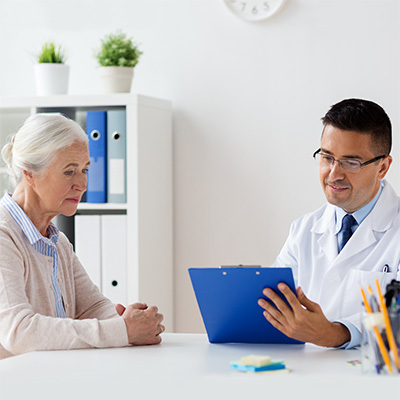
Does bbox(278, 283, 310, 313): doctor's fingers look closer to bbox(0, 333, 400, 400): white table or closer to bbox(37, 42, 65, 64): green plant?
bbox(0, 333, 400, 400): white table

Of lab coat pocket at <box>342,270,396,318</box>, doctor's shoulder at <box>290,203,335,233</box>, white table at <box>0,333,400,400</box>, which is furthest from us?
doctor's shoulder at <box>290,203,335,233</box>

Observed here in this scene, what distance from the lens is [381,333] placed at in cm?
139

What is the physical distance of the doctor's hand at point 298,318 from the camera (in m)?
1.68

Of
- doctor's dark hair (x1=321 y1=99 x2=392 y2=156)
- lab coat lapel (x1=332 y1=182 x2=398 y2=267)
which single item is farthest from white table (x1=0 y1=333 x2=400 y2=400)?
doctor's dark hair (x1=321 y1=99 x2=392 y2=156)

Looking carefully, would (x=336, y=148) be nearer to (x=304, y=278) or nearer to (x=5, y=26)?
(x=304, y=278)

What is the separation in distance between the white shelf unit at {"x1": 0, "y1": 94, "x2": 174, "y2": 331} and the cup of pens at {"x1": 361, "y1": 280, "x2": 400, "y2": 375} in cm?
170

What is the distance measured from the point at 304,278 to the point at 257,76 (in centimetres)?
121

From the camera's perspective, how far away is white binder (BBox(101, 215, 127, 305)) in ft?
9.96

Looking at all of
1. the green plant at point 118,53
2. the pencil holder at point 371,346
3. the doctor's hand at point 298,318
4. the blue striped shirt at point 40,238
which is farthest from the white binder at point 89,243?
the pencil holder at point 371,346

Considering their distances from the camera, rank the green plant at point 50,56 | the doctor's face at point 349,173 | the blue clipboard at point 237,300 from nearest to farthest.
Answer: the blue clipboard at point 237,300, the doctor's face at point 349,173, the green plant at point 50,56

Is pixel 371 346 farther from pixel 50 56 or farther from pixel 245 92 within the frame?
pixel 50 56

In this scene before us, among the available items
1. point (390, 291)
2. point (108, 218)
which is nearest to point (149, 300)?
point (108, 218)

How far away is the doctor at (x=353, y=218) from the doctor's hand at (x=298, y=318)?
1.24 feet

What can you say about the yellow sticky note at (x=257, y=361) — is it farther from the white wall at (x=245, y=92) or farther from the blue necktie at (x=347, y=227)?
the white wall at (x=245, y=92)
